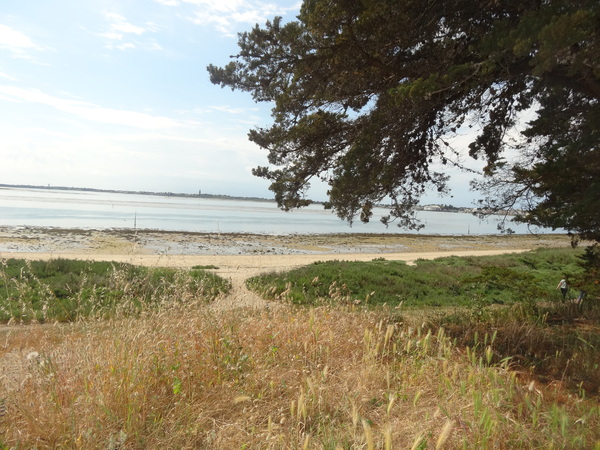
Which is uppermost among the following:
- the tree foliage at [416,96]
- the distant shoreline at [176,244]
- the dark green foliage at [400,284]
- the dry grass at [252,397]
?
the tree foliage at [416,96]

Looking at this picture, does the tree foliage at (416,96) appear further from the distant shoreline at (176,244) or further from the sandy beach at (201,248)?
the distant shoreline at (176,244)

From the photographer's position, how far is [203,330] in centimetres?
431

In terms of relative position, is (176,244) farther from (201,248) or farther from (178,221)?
(178,221)

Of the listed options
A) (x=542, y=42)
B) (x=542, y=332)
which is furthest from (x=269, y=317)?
(x=542, y=42)

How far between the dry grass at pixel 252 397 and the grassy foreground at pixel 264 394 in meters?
0.01

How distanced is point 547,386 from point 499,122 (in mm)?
6913

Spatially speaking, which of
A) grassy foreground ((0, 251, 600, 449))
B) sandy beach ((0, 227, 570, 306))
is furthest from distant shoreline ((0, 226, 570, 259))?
grassy foreground ((0, 251, 600, 449))

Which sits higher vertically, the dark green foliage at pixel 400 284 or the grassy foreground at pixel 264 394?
the grassy foreground at pixel 264 394

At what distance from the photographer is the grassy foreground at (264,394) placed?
271cm

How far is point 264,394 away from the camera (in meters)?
3.52

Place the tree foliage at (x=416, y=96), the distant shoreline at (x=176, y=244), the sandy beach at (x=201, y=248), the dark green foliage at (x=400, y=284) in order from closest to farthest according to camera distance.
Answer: the tree foliage at (x=416, y=96) < the dark green foliage at (x=400, y=284) < the sandy beach at (x=201, y=248) < the distant shoreline at (x=176, y=244)

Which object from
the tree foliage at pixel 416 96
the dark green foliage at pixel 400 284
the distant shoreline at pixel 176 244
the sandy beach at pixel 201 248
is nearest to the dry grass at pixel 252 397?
the tree foliage at pixel 416 96

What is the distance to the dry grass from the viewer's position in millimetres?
2715

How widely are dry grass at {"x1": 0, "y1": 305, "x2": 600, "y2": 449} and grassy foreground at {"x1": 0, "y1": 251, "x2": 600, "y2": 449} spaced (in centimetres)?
1
